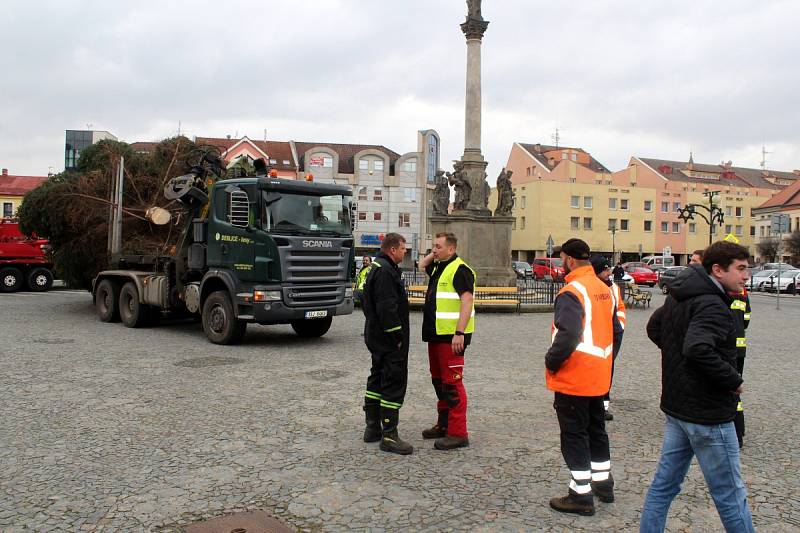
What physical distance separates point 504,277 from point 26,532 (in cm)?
1931

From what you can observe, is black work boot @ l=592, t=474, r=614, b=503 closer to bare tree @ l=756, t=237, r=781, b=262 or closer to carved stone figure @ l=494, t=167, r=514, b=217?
carved stone figure @ l=494, t=167, r=514, b=217

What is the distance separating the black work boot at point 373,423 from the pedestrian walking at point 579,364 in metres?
1.91

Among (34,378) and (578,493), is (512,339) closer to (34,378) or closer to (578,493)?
(34,378)

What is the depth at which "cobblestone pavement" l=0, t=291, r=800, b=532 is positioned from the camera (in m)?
4.28

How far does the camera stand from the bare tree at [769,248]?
65.8 m

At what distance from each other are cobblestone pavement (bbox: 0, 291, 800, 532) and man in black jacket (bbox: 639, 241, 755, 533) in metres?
0.78

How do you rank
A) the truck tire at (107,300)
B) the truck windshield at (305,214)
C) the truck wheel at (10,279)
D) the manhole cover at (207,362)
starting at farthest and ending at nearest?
1. the truck wheel at (10,279)
2. the truck tire at (107,300)
3. the truck windshield at (305,214)
4. the manhole cover at (207,362)

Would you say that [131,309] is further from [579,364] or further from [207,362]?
[579,364]

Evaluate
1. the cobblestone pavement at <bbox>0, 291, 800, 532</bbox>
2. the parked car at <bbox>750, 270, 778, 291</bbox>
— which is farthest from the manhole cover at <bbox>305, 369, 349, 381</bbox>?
the parked car at <bbox>750, 270, 778, 291</bbox>

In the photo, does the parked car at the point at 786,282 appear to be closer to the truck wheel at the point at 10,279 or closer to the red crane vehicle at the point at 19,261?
the red crane vehicle at the point at 19,261

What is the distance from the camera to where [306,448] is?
Result: 5.66m

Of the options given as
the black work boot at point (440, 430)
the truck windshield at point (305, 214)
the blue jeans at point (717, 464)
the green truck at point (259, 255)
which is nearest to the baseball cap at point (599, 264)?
the black work boot at point (440, 430)

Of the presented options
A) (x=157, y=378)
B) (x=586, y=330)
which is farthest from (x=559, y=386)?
(x=157, y=378)

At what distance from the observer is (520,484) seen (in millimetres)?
4836
